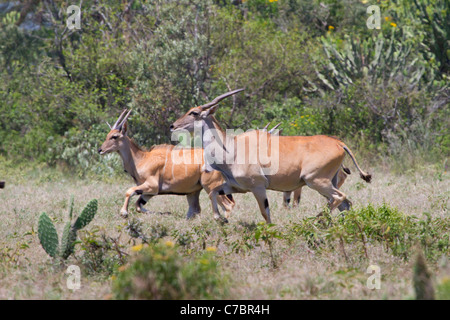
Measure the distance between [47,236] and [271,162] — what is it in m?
3.22

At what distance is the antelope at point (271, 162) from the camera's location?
8.46 metres

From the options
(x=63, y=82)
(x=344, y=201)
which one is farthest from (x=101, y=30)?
(x=344, y=201)

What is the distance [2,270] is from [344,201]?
471cm

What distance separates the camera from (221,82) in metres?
15.2

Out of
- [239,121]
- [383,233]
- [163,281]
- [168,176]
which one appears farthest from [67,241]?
[239,121]

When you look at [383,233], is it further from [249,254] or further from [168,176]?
[168,176]

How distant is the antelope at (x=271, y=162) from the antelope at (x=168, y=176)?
1.09m

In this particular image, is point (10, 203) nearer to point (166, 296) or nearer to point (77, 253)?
point (77, 253)

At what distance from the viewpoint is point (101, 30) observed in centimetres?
1627

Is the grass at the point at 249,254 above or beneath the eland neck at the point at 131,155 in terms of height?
above

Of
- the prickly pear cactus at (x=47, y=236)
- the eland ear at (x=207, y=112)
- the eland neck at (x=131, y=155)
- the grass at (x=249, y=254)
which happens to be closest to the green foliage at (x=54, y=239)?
the prickly pear cactus at (x=47, y=236)

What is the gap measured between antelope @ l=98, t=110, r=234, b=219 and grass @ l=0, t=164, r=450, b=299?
306mm

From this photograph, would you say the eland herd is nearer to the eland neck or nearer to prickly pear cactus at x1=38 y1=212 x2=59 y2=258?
the eland neck

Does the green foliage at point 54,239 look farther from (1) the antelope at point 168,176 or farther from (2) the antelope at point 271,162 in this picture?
(1) the antelope at point 168,176
